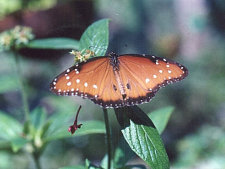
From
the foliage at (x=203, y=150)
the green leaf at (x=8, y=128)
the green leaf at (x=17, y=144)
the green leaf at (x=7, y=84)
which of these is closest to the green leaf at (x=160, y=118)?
the green leaf at (x=17, y=144)

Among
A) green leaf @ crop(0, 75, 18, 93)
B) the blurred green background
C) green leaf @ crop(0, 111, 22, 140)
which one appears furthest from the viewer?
the blurred green background

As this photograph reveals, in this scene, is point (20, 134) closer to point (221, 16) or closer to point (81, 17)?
point (81, 17)

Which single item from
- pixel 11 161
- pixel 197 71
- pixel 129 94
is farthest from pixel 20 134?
pixel 197 71

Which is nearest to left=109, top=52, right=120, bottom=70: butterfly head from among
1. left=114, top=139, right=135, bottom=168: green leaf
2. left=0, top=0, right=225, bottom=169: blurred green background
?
left=114, top=139, right=135, bottom=168: green leaf

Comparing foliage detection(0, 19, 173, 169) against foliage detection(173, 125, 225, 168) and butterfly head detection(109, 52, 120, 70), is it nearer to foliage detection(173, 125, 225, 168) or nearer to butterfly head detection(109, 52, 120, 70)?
butterfly head detection(109, 52, 120, 70)

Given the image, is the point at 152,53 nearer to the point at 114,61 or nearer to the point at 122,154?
the point at 122,154

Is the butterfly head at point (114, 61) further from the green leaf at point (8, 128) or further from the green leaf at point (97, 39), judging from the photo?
the green leaf at point (8, 128)
